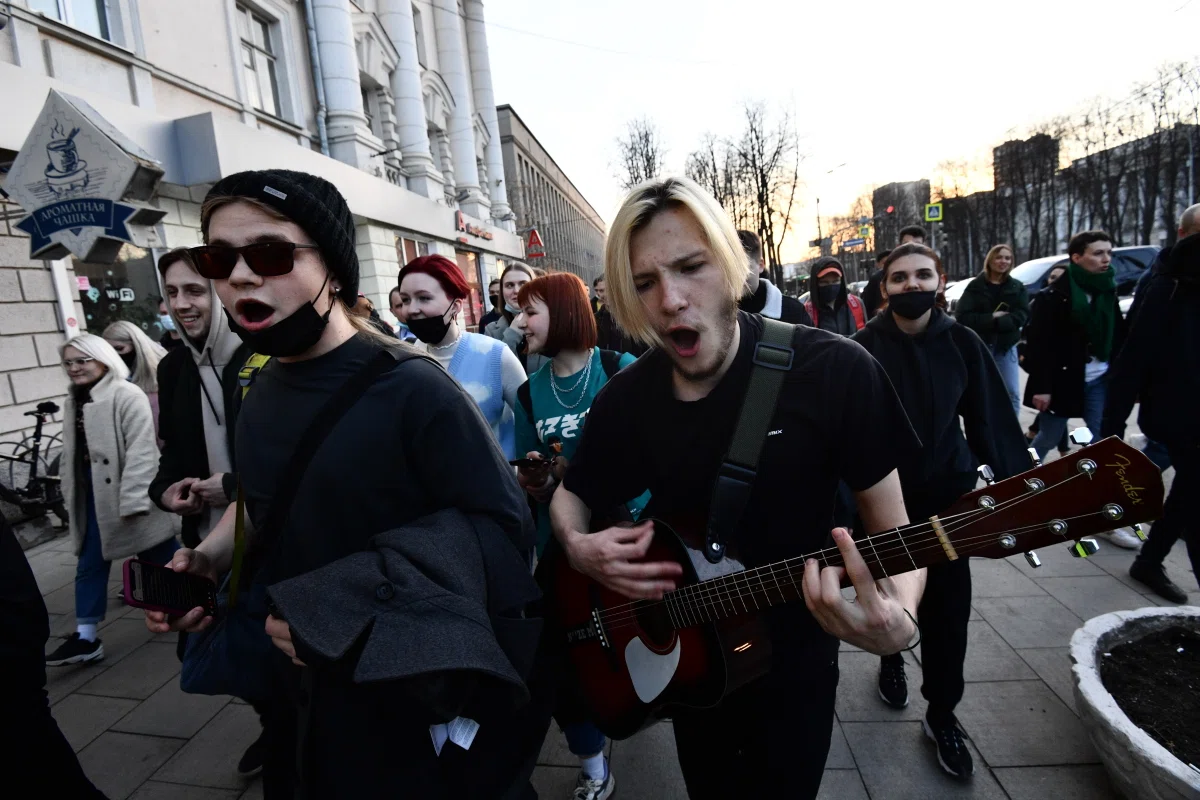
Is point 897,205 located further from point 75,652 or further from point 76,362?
point 75,652

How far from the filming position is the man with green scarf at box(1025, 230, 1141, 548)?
466 centimetres

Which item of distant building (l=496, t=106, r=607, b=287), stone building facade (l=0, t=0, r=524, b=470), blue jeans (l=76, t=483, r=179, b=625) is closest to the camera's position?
blue jeans (l=76, t=483, r=179, b=625)

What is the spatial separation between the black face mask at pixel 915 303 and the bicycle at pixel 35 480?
767 cm

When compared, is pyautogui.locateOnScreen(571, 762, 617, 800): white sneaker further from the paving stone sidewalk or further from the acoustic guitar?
the acoustic guitar

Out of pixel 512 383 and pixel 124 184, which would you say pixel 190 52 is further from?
pixel 512 383

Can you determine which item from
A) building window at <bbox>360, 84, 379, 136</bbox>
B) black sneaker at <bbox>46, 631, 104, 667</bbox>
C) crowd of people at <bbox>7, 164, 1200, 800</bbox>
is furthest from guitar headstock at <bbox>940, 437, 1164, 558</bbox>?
building window at <bbox>360, 84, 379, 136</bbox>

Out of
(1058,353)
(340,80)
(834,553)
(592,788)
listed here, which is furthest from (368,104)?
(834,553)

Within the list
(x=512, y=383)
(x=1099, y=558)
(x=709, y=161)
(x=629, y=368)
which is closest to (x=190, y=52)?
(x=512, y=383)

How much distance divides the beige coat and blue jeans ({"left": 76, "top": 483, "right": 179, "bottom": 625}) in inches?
5.9

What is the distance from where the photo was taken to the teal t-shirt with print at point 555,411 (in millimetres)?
2777

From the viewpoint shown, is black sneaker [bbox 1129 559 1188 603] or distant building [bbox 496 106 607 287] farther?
distant building [bbox 496 106 607 287]

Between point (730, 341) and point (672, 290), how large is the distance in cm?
20

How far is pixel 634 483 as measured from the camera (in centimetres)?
181

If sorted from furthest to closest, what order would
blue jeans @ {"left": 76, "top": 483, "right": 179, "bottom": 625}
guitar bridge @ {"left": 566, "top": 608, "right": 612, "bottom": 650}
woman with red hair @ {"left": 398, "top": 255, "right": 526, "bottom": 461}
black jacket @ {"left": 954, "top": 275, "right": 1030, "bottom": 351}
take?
1. black jacket @ {"left": 954, "top": 275, "right": 1030, "bottom": 351}
2. blue jeans @ {"left": 76, "top": 483, "right": 179, "bottom": 625}
3. woman with red hair @ {"left": 398, "top": 255, "right": 526, "bottom": 461}
4. guitar bridge @ {"left": 566, "top": 608, "right": 612, "bottom": 650}
